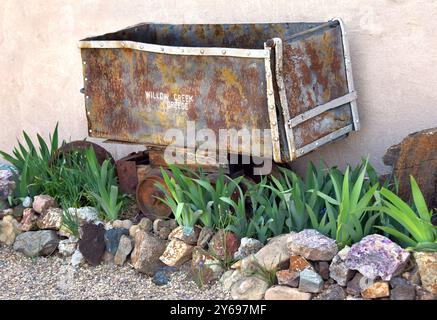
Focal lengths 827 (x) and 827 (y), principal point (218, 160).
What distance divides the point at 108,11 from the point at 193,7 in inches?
30.5

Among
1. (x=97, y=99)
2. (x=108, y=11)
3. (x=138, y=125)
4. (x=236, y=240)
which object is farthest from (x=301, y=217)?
(x=108, y=11)

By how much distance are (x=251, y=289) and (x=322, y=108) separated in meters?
1.22

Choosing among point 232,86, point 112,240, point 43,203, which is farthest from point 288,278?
point 43,203

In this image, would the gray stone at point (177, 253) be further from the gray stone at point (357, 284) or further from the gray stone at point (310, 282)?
the gray stone at point (357, 284)

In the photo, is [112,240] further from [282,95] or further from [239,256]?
[282,95]

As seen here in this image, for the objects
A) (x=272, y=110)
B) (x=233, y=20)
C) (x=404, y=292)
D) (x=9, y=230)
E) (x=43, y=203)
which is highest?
(x=233, y=20)

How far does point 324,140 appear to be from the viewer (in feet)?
16.4

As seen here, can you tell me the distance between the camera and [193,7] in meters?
5.80

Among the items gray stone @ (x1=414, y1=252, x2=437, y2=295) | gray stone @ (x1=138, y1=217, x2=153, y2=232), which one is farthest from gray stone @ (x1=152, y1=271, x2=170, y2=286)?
gray stone @ (x1=414, y1=252, x2=437, y2=295)

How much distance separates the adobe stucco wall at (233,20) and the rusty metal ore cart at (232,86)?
166 mm

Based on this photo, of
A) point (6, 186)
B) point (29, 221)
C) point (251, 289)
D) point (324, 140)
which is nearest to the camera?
point (251, 289)

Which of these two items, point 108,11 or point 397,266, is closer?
point 397,266

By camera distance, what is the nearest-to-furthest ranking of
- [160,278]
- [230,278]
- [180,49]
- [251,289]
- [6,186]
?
[251,289], [230,278], [160,278], [180,49], [6,186]

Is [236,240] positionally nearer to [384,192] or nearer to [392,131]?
[384,192]
